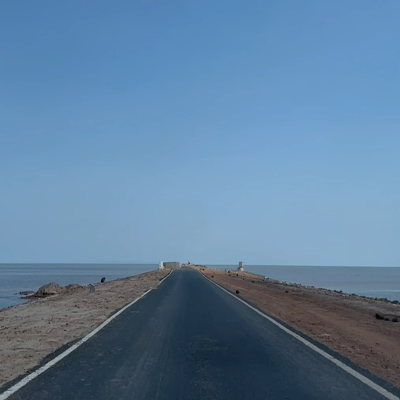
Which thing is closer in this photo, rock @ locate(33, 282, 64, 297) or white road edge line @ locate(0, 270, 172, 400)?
white road edge line @ locate(0, 270, 172, 400)

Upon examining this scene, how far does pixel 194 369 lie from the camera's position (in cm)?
968

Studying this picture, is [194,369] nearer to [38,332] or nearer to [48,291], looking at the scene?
[38,332]

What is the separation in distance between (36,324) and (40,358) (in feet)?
22.8

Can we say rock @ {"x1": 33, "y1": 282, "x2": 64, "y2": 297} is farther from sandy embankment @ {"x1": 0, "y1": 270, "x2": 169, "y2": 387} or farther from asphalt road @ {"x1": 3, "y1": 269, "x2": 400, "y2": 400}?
asphalt road @ {"x1": 3, "y1": 269, "x2": 400, "y2": 400}

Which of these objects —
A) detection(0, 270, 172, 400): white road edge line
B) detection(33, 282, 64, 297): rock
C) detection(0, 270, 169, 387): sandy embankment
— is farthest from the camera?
detection(33, 282, 64, 297): rock

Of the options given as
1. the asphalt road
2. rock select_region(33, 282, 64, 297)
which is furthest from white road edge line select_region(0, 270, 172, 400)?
rock select_region(33, 282, 64, 297)

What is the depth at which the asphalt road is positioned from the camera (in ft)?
26.1

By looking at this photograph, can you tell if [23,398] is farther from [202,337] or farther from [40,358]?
[202,337]

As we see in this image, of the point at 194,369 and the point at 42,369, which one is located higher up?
the point at 194,369

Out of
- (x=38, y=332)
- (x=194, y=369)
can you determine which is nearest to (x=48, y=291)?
(x=38, y=332)

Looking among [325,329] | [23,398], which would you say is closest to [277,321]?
[325,329]

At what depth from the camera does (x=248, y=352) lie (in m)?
11.5

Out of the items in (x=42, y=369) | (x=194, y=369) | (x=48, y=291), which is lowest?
(x=42, y=369)

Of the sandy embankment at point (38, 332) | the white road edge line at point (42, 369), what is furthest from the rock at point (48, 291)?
the white road edge line at point (42, 369)
